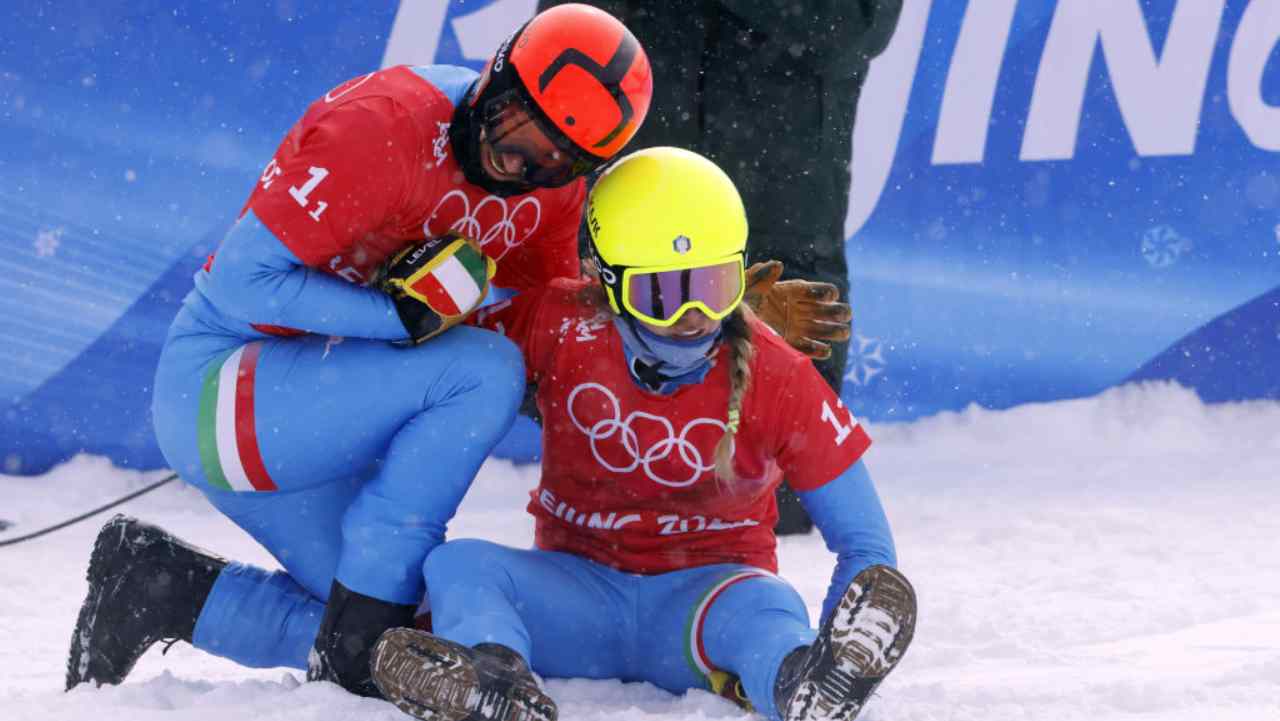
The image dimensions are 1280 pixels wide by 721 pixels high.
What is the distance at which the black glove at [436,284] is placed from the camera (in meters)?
2.60

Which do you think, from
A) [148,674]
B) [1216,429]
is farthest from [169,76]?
[1216,429]

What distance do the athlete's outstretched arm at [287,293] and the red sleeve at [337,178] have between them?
0.04 metres

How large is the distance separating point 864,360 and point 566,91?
3.09m

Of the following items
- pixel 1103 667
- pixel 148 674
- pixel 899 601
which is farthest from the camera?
pixel 148 674

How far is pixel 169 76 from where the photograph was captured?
4.70m

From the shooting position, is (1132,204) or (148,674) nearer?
(148,674)

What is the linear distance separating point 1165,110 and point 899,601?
4000mm

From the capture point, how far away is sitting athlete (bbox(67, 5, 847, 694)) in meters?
2.60

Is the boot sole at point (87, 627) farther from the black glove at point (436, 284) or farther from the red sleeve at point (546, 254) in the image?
the red sleeve at point (546, 254)

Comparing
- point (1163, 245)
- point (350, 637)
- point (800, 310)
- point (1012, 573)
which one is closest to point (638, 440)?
point (800, 310)

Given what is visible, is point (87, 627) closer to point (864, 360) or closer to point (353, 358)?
point (353, 358)

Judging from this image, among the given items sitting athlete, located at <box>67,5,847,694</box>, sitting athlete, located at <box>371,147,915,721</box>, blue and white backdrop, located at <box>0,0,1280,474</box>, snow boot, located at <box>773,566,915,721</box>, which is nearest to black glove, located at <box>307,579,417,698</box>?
sitting athlete, located at <box>67,5,847,694</box>

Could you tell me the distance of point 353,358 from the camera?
2.70m

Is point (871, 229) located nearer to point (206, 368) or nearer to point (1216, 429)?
point (1216, 429)
